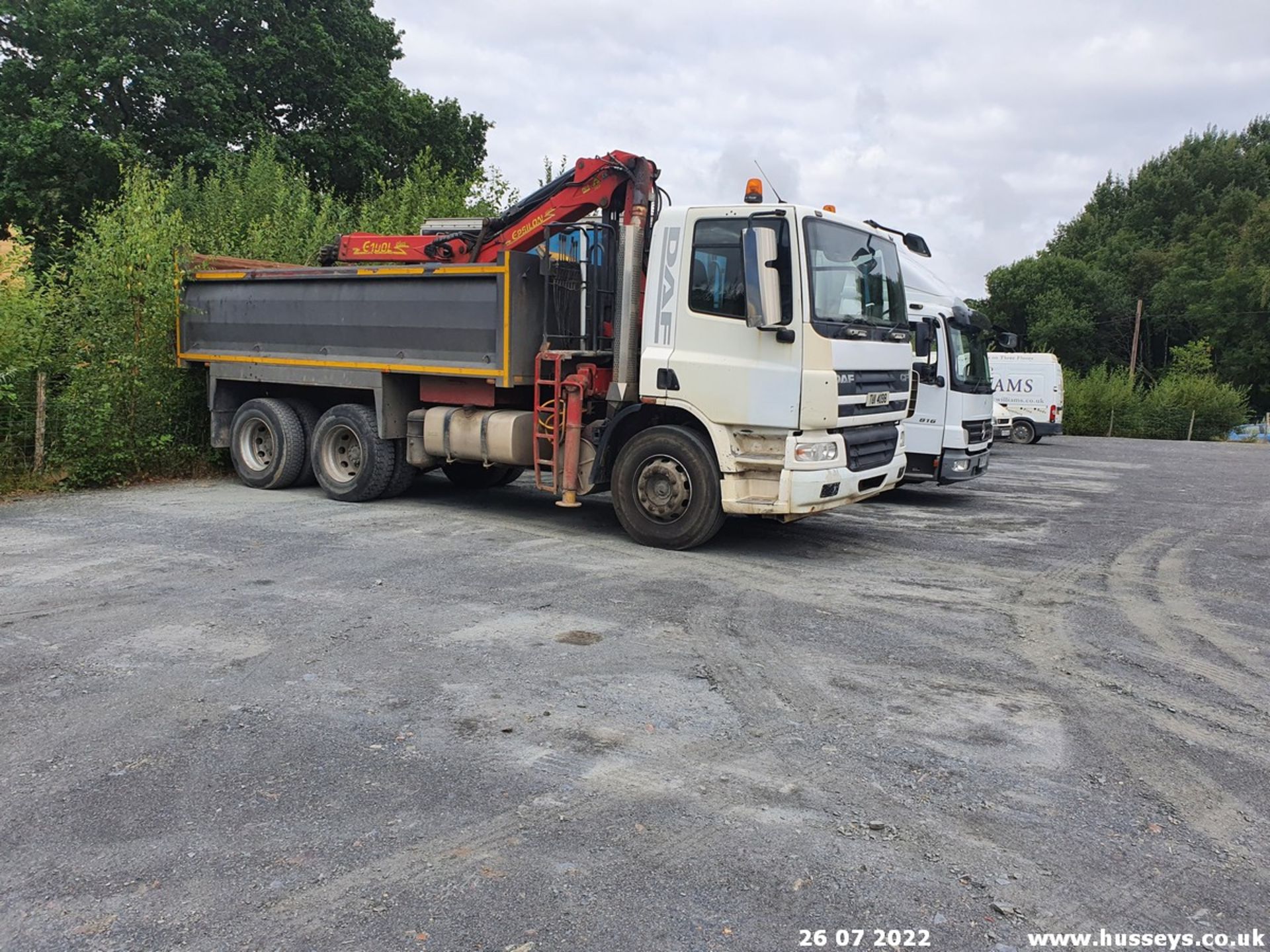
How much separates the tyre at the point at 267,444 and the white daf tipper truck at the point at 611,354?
0.13 feet

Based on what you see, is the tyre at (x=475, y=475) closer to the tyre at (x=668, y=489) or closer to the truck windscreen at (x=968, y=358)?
the tyre at (x=668, y=489)

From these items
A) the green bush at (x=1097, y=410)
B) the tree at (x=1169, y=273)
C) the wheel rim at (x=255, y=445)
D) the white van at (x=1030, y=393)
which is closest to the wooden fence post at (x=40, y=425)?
the wheel rim at (x=255, y=445)

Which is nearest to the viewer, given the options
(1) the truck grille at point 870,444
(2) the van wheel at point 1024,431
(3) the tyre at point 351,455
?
(1) the truck grille at point 870,444

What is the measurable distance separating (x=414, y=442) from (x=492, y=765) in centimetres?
681

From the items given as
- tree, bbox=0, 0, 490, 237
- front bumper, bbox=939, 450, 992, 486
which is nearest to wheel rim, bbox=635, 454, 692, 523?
front bumper, bbox=939, 450, 992, 486

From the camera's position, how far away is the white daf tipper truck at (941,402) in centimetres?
1233

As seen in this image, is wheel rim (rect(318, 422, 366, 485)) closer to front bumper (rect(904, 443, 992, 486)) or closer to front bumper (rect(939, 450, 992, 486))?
front bumper (rect(904, 443, 992, 486))

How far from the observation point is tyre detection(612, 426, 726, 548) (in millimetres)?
8273

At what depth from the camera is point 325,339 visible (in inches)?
417

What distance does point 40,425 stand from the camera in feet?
37.2

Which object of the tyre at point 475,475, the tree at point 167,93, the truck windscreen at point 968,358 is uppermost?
the tree at point 167,93

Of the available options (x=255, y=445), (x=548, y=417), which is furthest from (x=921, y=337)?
(x=255, y=445)

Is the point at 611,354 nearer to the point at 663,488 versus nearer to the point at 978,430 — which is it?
the point at 663,488

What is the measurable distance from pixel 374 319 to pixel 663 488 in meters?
3.82
